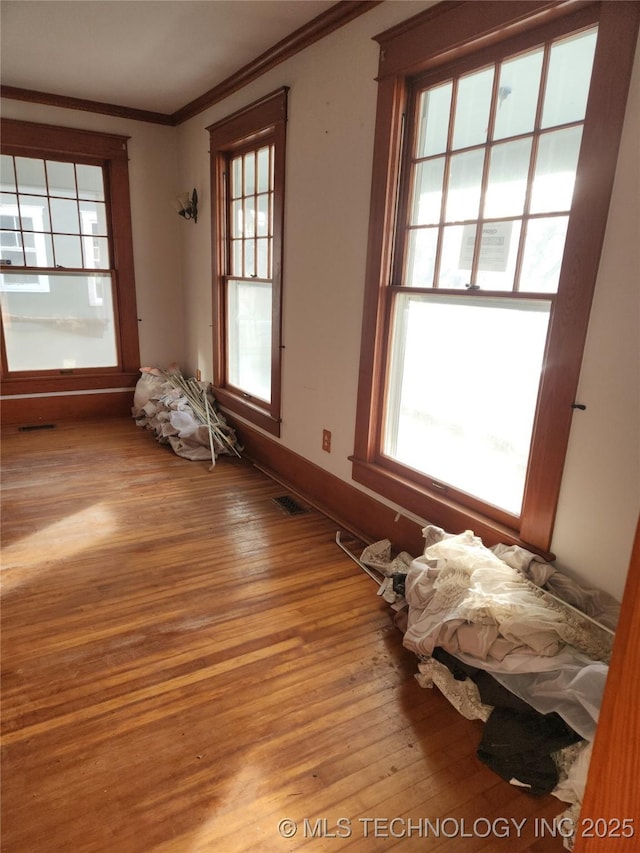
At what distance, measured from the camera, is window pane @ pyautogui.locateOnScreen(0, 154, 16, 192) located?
4520mm

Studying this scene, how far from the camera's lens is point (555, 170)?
6.39 feet

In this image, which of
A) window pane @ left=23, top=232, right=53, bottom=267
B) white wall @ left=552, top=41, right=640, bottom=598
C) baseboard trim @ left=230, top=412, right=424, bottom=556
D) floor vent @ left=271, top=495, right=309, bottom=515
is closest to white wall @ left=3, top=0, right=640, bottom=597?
white wall @ left=552, top=41, right=640, bottom=598

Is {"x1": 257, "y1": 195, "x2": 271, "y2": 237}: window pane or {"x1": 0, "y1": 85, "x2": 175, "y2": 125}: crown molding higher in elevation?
{"x1": 0, "y1": 85, "x2": 175, "y2": 125}: crown molding

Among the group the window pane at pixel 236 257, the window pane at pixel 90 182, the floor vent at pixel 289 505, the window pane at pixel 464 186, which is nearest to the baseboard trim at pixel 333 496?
the floor vent at pixel 289 505

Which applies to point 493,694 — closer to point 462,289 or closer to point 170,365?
point 462,289

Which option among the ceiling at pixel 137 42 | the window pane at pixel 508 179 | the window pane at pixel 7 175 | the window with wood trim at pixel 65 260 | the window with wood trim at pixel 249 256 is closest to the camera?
the window pane at pixel 508 179

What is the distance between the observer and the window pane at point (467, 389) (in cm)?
215

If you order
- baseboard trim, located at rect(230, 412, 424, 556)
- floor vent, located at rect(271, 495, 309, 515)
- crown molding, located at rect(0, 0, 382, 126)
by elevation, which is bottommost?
floor vent, located at rect(271, 495, 309, 515)

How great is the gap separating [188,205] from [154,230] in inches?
23.3

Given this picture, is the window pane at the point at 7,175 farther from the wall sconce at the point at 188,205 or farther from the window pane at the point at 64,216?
the wall sconce at the point at 188,205

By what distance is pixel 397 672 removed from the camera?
78.9 inches

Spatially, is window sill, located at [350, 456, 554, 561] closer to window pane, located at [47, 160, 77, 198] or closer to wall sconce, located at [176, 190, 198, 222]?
wall sconce, located at [176, 190, 198, 222]

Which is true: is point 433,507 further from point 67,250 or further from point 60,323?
point 67,250

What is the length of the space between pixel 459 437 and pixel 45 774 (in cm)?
201
